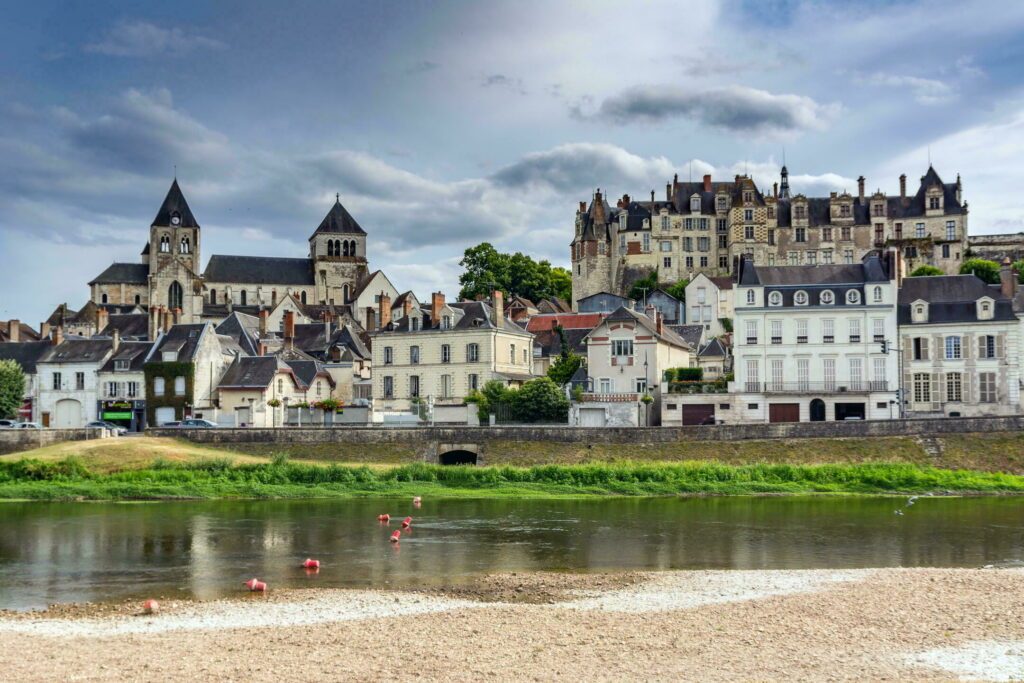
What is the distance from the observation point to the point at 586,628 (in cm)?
1616

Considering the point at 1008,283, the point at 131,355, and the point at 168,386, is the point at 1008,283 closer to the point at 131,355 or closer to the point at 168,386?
the point at 168,386

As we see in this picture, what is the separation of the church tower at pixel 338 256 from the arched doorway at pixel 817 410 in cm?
6249

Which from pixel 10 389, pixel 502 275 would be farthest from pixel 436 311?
pixel 502 275

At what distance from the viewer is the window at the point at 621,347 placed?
162 ft

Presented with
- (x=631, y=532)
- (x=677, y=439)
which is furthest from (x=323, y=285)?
(x=631, y=532)

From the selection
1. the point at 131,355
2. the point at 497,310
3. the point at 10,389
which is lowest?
the point at 10,389

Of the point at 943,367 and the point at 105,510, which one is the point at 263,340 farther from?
the point at 943,367

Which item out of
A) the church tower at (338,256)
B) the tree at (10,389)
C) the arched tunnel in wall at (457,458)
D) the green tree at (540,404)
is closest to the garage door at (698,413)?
the green tree at (540,404)

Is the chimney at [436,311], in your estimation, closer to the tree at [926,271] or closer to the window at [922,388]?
the window at [922,388]

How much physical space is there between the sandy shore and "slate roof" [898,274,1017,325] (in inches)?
1072

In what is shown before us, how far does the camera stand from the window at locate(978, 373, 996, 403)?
44.5m

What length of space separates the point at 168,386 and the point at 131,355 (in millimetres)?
4609

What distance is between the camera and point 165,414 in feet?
172

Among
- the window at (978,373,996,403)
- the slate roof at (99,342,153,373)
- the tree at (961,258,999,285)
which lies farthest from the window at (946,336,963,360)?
the slate roof at (99,342,153,373)
